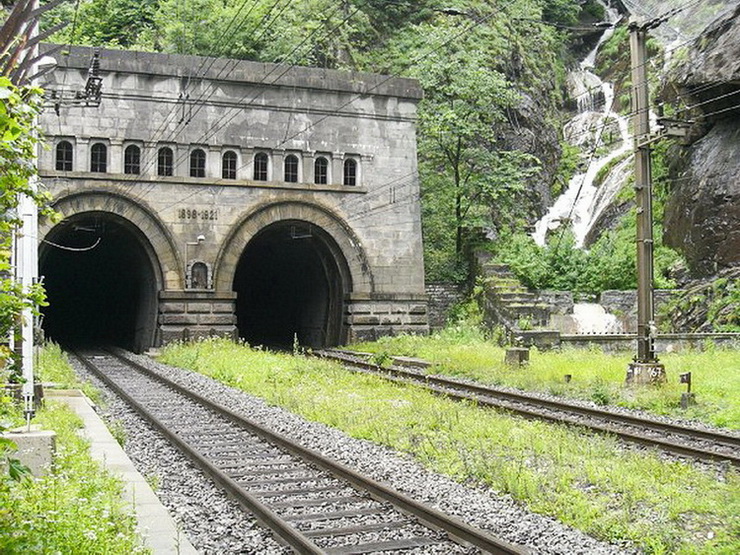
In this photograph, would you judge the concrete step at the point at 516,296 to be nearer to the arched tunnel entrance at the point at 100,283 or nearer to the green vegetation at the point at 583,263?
the green vegetation at the point at 583,263

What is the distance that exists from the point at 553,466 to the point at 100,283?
35713 mm

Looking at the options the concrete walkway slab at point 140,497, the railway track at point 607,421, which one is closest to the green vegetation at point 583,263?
the railway track at point 607,421

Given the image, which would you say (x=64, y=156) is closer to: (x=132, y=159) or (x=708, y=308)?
(x=132, y=159)

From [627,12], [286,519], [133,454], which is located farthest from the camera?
[627,12]

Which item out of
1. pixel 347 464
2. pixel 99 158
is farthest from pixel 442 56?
pixel 347 464

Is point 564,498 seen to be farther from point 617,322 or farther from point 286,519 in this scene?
point 617,322

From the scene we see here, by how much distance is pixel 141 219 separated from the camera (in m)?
25.9

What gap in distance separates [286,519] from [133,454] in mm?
3862

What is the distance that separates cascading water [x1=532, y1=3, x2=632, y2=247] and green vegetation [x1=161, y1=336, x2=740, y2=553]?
21.3m

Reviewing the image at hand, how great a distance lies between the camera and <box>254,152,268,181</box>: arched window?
27.6m

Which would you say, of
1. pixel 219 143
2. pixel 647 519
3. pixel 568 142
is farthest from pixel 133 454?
pixel 568 142

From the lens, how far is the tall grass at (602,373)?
13960 millimetres

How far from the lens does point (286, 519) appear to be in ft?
24.9

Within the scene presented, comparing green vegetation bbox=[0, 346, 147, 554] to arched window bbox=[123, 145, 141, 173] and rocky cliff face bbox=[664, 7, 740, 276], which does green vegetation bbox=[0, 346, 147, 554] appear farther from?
rocky cliff face bbox=[664, 7, 740, 276]
